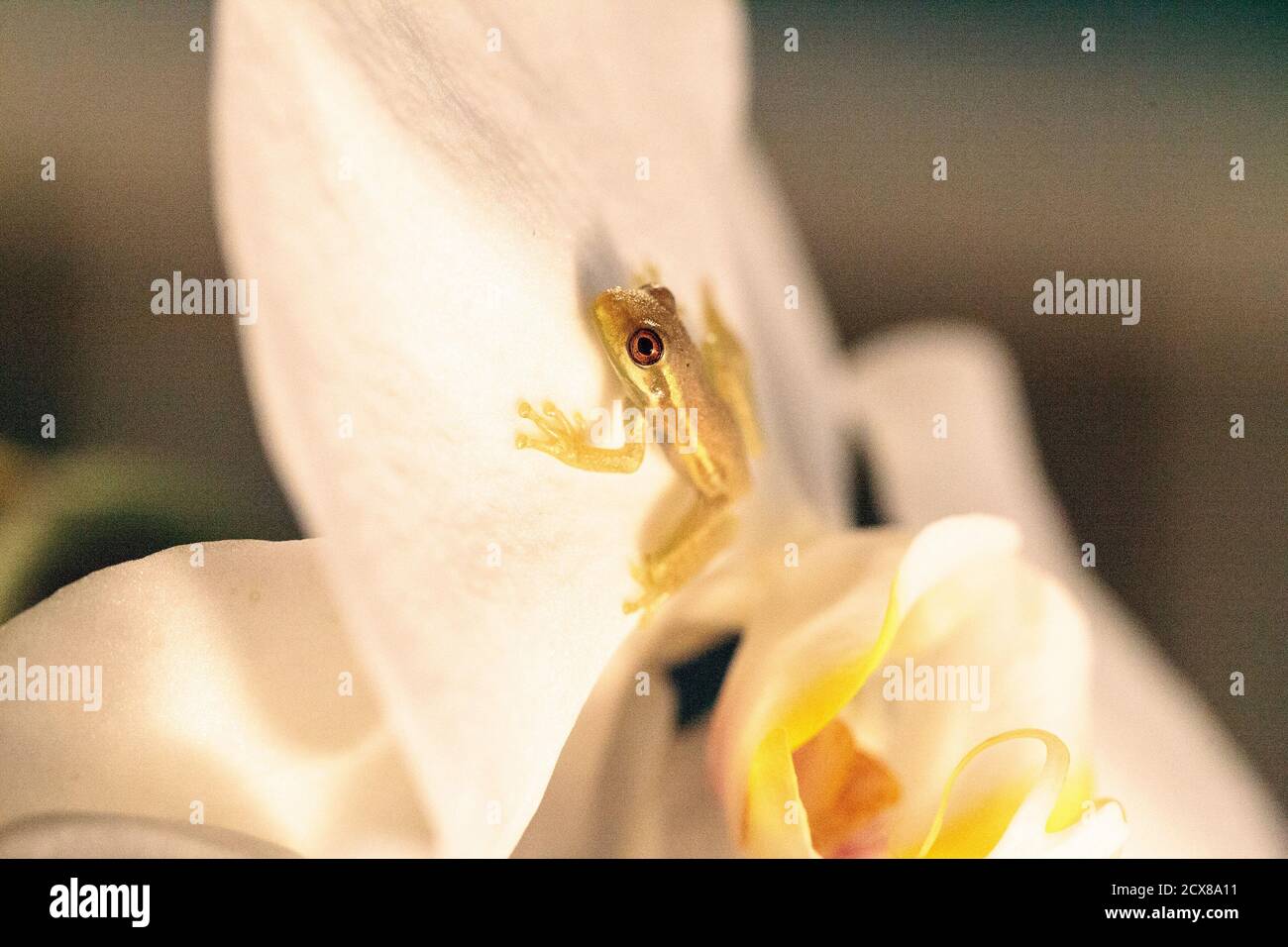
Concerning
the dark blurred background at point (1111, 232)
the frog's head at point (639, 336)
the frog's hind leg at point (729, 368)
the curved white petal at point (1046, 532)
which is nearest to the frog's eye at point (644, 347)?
the frog's head at point (639, 336)

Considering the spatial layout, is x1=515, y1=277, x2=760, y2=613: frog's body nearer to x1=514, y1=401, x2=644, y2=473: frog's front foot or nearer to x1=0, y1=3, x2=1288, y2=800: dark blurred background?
x1=514, y1=401, x2=644, y2=473: frog's front foot

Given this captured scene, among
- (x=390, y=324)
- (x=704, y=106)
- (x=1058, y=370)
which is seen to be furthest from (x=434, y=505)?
(x=1058, y=370)

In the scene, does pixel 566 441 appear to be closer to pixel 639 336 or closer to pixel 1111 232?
pixel 639 336

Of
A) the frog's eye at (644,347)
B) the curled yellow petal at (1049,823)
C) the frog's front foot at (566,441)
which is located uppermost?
the frog's eye at (644,347)

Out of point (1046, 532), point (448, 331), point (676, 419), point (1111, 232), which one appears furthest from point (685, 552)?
point (1111, 232)

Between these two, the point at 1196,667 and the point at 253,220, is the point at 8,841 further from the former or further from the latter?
the point at 1196,667

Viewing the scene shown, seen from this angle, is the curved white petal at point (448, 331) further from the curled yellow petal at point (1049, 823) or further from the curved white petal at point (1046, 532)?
the curved white petal at point (1046, 532)

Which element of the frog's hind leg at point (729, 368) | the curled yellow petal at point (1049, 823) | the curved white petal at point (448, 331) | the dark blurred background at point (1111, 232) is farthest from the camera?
the dark blurred background at point (1111, 232)
